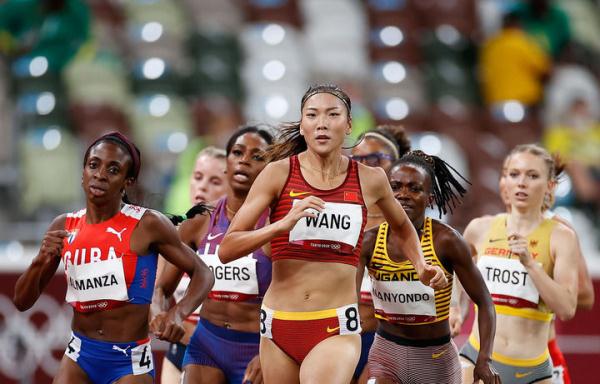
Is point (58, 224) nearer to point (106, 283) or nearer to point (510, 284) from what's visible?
point (106, 283)

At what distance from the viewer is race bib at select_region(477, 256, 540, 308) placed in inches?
269

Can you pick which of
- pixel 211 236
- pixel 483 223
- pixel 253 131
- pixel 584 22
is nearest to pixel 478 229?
pixel 483 223

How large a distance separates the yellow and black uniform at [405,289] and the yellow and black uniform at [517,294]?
0.71 metres

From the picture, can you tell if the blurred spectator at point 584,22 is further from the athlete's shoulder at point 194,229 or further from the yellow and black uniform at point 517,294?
the athlete's shoulder at point 194,229

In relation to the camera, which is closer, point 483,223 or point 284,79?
point 483,223

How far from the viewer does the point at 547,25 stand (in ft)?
43.1

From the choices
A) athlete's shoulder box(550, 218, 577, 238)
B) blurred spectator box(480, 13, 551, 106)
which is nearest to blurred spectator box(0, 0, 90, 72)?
blurred spectator box(480, 13, 551, 106)

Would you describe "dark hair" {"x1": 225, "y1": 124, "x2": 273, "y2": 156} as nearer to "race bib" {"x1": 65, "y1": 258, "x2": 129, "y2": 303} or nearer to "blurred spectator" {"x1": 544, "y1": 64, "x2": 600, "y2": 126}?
"race bib" {"x1": 65, "y1": 258, "x2": 129, "y2": 303}

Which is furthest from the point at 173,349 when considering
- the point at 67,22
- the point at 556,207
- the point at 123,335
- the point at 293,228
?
the point at 67,22

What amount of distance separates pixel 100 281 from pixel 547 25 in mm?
8682


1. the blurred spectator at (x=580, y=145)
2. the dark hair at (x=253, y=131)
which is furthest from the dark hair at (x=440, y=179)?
the blurred spectator at (x=580, y=145)

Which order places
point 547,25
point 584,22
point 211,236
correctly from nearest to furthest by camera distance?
point 211,236 → point 547,25 → point 584,22

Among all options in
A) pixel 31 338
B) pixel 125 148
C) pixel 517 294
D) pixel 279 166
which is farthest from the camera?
pixel 31 338

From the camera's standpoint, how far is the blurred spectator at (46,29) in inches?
481
